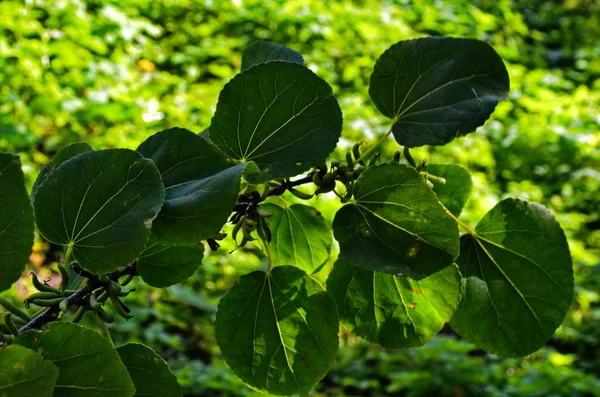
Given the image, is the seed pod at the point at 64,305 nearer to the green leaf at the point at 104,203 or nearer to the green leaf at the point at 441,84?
the green leaf at the point at 104,203

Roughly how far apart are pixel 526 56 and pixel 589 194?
1.74 metres

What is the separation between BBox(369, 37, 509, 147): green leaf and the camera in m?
0.40

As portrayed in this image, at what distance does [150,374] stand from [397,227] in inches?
6.5

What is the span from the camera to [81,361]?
0.28m

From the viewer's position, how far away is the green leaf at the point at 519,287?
424 millimetres

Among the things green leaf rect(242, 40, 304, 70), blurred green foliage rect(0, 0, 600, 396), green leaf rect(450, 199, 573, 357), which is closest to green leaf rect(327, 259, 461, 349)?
green leaf rect(450, 199, 573, 357)

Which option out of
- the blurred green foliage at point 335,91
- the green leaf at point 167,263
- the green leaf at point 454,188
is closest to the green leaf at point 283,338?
the green leaf at point 167,263

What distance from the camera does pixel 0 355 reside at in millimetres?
264

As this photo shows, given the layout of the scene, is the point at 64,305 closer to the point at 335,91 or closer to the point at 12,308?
the point at 12,308

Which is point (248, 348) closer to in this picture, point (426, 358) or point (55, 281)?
point (426, 358)

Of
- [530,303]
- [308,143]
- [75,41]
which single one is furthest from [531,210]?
[75,41]

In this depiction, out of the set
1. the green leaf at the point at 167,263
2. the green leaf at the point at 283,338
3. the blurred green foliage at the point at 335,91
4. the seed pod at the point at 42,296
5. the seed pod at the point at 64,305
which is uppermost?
the seed pod at the point at 64,305

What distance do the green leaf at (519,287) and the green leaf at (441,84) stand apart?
9 cm

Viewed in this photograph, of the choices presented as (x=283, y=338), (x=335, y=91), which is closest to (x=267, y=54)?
(x=283, y=338)
